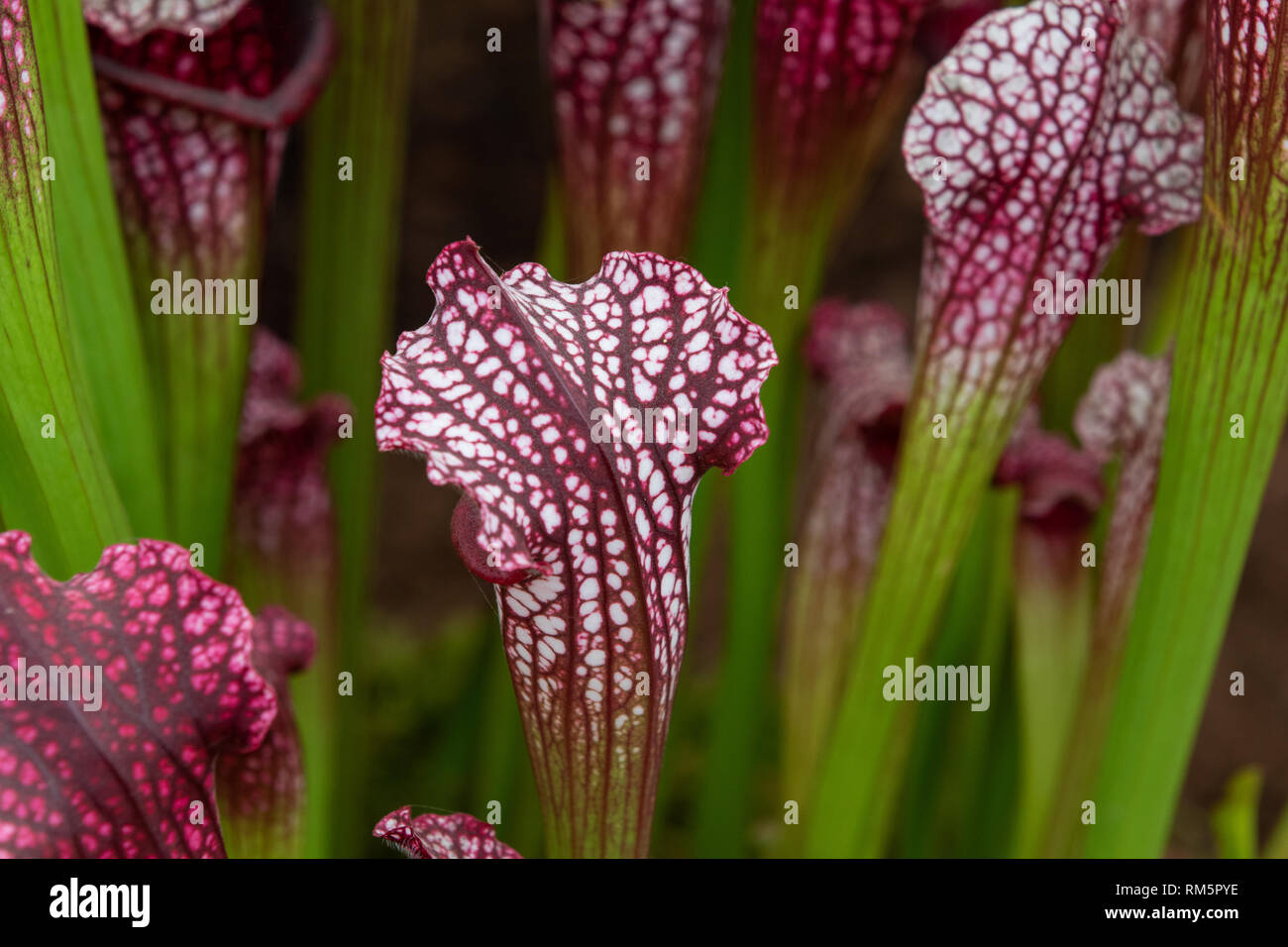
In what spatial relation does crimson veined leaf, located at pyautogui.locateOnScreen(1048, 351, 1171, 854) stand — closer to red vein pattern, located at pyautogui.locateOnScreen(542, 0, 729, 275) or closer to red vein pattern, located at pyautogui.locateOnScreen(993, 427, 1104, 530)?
red vein pattern, located at pyautogui.locateOnScreen(993, 427, 1104, 530)

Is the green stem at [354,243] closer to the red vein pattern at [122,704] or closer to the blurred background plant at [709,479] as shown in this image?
the blurred background plant at [709,479]

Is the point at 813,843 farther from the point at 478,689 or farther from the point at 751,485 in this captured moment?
the point at 478,689

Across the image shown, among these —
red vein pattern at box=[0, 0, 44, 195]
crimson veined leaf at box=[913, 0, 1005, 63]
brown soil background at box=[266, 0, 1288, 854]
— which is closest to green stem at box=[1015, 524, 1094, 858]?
crimson veined leaf at box=[913, 0, 1005, 63]

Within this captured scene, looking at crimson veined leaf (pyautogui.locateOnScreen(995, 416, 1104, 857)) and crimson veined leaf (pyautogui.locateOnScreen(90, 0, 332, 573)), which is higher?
crimson veined leaf (pyautogui.locateOnScreen(90, 0, 332, 573))
